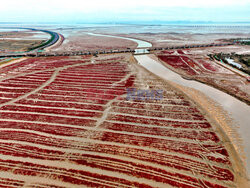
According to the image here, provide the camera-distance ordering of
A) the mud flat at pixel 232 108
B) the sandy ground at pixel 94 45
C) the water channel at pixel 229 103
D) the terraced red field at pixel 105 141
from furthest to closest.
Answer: the sandy ground at pixel 94 45 < the water channel at pixel 229 103 < the mud flat at pixel 232 108 < the terraced red field at pixel 105 141

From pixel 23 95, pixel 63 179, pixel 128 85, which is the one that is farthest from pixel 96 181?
pixel 23 95

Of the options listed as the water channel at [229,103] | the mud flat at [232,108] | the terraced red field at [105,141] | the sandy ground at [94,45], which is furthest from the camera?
the sandy ground at [94,45]

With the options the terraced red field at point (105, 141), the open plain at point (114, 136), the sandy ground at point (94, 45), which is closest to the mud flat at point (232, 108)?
the open plain at point (114, 136)

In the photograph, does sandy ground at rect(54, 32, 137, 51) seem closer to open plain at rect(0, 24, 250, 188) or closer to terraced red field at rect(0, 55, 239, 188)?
open plain at rect(0, 24, 250, 188)

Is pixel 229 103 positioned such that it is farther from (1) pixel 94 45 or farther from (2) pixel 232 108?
(1) pixel 94 45

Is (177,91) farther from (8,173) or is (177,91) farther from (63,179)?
(8,173)

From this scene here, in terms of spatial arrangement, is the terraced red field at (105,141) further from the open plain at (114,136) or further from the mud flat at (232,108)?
the mud flat at (232,108)

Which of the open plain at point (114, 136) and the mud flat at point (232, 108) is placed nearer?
the open plain at point (114, 136)

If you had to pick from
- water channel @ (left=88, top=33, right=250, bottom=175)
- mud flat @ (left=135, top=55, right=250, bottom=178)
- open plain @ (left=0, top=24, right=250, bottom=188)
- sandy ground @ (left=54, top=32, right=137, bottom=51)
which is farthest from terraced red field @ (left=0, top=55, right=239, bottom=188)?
sandy ground @ (left=54, top=32, right=137, bottom=51)
